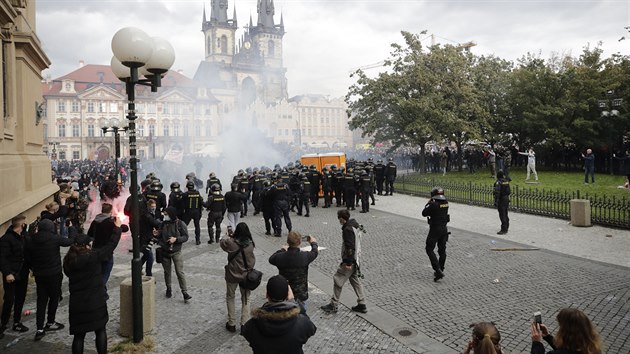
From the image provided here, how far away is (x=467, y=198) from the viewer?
19375 millimetres

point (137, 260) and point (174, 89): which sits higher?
point (174, 89)

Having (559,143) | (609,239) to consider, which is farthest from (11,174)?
(559,143)

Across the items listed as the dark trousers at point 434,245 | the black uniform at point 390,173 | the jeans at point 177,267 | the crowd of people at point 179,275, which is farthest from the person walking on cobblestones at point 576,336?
the black uniform at point 390,173

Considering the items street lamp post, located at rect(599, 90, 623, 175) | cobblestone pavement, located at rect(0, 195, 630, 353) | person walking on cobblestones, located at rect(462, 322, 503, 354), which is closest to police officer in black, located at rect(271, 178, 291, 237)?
cobblestone pavement, located at rect(0, 195, 630, 353)

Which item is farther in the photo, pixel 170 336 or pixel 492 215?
pixel 492 215

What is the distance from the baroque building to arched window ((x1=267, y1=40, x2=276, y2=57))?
387 feet

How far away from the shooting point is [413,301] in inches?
296

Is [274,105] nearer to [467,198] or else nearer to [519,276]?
[467,198]

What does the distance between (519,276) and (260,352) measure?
22.4 ft

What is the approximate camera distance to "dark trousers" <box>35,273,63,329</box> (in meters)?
6.26

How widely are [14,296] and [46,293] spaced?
71cm

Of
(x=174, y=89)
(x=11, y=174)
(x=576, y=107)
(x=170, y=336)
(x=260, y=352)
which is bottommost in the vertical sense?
(x=170, y=336)

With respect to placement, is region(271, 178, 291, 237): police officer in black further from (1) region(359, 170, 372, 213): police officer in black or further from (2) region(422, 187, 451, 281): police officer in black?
(2) region(422, 187, 451, 281): police officer in black

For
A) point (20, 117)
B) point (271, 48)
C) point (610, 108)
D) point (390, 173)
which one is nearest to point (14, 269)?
point (20, 117)
